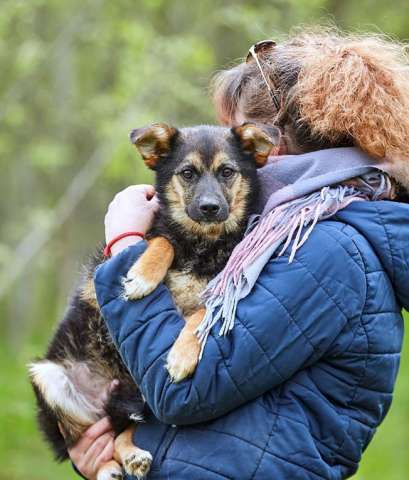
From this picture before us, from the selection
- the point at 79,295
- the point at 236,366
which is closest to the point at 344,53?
the point at 236,366

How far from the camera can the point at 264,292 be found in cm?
310

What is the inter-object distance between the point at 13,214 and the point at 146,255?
1458cm

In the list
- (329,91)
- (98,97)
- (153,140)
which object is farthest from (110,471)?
(98,97)

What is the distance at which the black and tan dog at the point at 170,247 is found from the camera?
12.5 ft

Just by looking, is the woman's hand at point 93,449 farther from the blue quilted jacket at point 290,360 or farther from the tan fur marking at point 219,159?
the tan fur marking at point 219,159

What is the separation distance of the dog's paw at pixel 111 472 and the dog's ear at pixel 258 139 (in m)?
1.43

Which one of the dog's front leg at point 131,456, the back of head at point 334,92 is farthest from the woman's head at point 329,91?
the dog's front leg at point 131,456

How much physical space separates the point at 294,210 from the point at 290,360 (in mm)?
558

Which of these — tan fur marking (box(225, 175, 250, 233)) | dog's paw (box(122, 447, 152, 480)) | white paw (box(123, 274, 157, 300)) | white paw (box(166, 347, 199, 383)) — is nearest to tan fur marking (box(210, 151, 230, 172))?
tan fur marking (box(225, 175, 250, 233))

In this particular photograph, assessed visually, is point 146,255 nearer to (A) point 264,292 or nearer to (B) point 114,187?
(A) point 264,292

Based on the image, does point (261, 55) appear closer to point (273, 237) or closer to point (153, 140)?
point (153, 140)

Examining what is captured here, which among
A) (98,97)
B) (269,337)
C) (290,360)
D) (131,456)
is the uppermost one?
(269,337)

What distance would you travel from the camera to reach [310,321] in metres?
3.05

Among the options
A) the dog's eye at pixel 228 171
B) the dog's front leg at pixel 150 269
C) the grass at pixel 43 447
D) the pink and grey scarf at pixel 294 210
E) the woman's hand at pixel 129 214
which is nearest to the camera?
the pink and grey scarf at pixel 294 210
